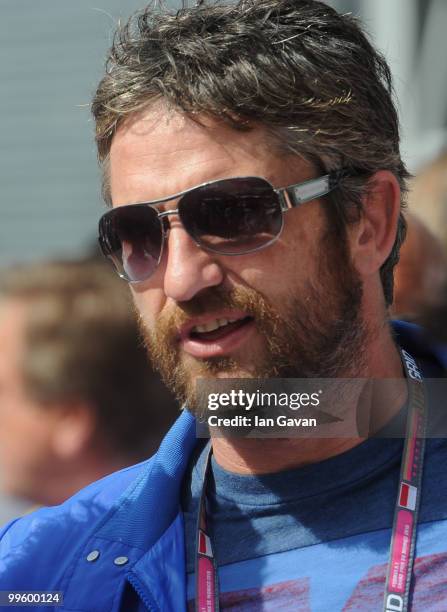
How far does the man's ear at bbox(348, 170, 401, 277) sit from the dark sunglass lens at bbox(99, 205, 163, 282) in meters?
0.42

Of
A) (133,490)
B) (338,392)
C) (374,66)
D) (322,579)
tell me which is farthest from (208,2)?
(322,579)

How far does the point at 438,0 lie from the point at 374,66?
3.45 meters

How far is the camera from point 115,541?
83.4 inches

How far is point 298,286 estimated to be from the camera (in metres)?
2.06

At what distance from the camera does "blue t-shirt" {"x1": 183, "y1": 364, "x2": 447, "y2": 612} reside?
191 centimetres

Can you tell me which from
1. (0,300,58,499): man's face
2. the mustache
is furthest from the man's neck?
(0,300,58,499): man's face

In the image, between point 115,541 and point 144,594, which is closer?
point 144,594

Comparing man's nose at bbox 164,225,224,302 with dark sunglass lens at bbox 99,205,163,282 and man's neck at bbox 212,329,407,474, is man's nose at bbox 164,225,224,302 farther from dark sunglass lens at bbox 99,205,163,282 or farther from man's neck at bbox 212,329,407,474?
man's neck at bbox 212,329,407,474

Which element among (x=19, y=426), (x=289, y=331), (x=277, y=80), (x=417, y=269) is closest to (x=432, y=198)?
(x=417, y=269)

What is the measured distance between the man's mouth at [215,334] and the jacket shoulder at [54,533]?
351 millimetres

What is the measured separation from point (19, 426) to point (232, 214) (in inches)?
37.8

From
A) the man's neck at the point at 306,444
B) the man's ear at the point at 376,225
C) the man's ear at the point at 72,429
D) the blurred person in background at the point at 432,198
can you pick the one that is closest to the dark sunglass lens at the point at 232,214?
the man's ear at the point at 376,225

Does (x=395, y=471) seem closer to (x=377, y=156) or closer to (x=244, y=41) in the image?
(x=377, y=156)

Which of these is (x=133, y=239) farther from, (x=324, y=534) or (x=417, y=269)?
(x=417, y=269)
